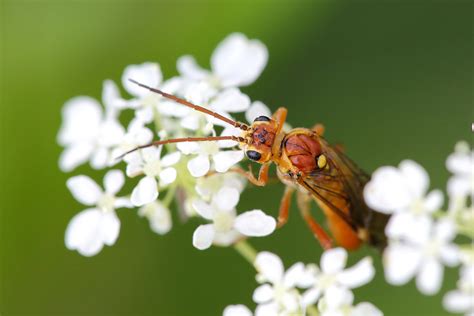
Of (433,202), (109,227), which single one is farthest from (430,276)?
(109,227)

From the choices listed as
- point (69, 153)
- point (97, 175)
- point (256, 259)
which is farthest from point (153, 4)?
point (256, 259)

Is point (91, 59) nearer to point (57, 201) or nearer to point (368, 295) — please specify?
point (57, 201)

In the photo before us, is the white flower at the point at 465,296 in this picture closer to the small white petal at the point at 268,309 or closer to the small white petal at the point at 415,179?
the small white petal at the point at 415,179

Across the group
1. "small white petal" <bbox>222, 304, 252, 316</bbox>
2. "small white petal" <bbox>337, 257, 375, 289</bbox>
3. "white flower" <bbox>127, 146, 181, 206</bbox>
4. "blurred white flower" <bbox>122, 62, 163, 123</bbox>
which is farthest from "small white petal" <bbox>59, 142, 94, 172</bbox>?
"small white petal" <bbox>337, 257, 375, 289</bbox>

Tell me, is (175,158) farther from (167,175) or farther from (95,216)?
(95,216)

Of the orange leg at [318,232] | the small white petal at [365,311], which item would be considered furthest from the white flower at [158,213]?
the small white petal at [365,311]

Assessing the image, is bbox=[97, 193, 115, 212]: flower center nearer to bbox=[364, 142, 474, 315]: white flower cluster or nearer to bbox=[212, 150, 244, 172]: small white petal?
bbox=[212, 150, 244, 172]: small white petal

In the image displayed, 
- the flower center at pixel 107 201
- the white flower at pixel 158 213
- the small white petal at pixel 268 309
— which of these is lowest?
the small white petal at pixel 268 309
